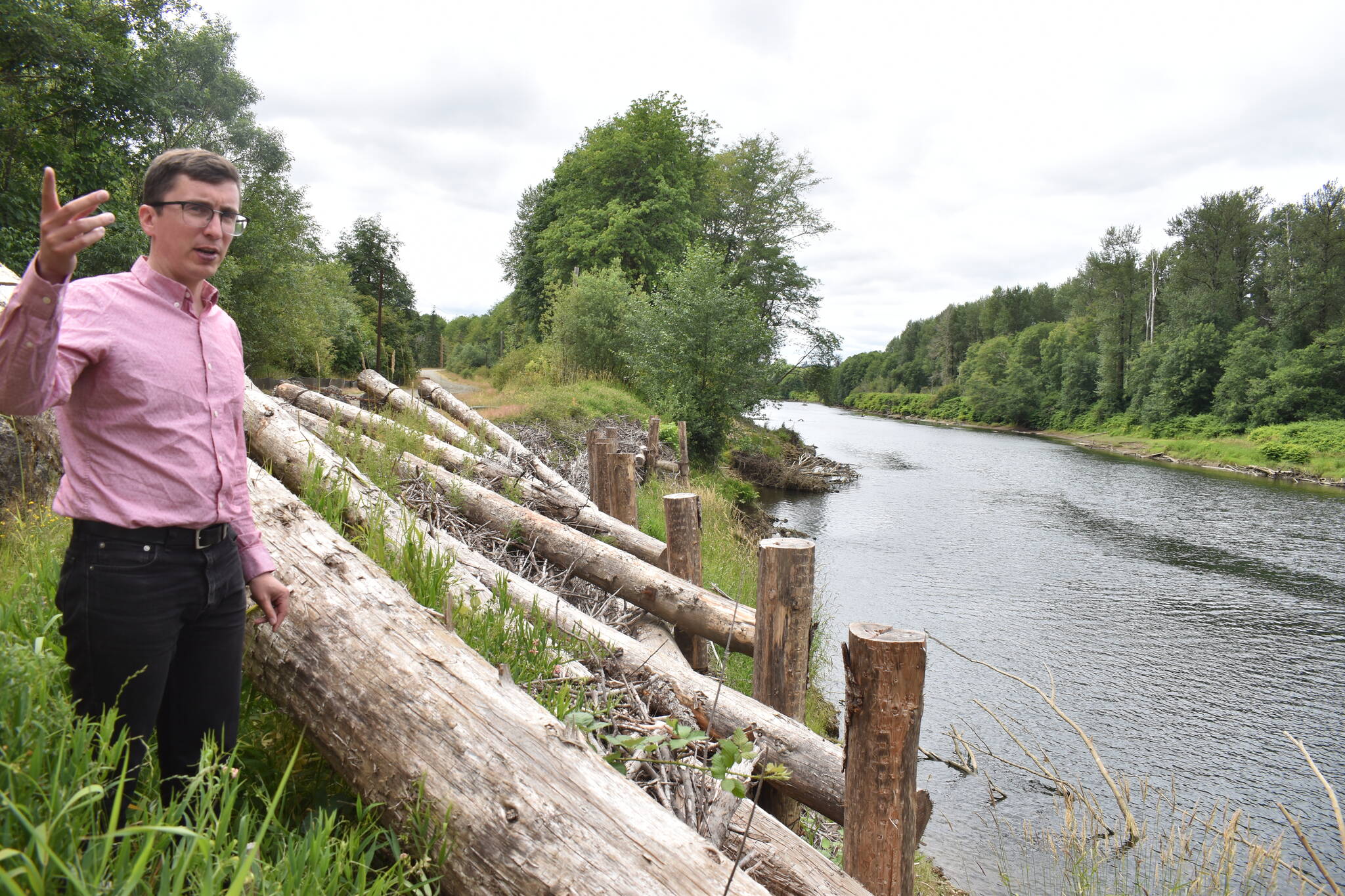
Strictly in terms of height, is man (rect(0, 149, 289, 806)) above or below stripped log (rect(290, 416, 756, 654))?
above

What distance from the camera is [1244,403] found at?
142 feet

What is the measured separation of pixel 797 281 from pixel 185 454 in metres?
40.9

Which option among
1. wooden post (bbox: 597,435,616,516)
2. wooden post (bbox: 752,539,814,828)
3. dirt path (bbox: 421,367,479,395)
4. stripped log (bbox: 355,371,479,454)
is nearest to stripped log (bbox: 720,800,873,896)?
wooden post (bbox: 752,539,814,828)

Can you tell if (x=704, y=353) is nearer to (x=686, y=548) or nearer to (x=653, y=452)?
(x=653, y=452)

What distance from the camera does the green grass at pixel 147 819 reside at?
1.43 metres

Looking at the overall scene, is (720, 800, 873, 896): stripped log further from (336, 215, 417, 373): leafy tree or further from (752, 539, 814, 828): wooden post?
(336, 215, 417, 373): leafy tree

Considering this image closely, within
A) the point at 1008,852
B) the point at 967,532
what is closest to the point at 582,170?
the point at 967,532

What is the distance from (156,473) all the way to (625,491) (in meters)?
6.35

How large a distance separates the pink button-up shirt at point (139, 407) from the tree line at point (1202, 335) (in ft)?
95.2

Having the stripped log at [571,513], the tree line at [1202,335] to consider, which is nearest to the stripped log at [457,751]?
the stripped log at [571,513]

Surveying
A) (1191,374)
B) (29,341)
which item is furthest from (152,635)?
(1191,374)

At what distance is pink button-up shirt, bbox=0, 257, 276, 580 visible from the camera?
185 centimetres

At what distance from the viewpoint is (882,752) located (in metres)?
3.20

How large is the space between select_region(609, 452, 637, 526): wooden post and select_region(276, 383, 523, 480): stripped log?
3.49ft
